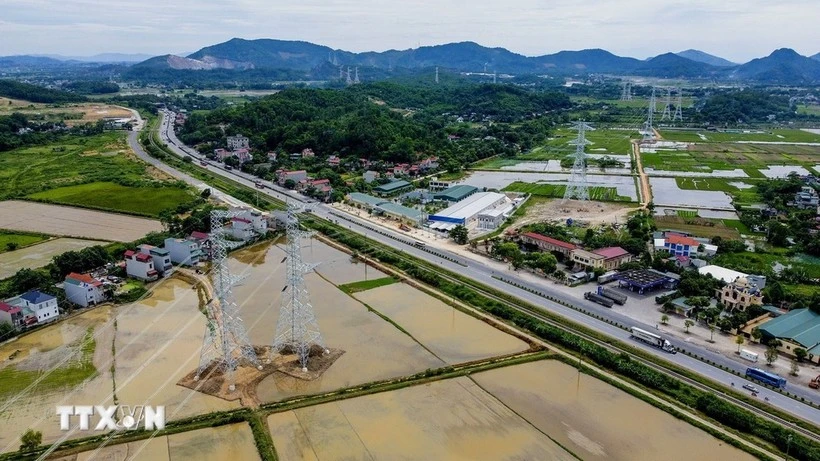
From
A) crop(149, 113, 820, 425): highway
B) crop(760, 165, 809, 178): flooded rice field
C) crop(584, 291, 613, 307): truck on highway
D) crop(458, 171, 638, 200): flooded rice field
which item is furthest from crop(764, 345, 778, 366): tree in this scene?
crop(760, 165, 809, 178): flooded rice field

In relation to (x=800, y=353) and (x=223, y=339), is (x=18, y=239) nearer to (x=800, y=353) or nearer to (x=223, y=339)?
(x=223, y=339)

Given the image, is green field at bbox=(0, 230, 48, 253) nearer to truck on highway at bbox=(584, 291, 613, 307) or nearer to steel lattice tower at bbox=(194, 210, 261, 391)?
steel lattice tower at bbox=(194, 210, 261, 391)

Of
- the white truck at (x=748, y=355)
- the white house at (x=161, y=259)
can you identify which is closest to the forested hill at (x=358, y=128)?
the white house at (x=161, y=259)

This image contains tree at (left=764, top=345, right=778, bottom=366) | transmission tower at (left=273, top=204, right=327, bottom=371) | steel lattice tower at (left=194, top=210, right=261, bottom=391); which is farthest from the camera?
tree at (left=764, top=345, right=778, bottom=366)

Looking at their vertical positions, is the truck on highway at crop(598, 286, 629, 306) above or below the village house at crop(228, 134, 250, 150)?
below

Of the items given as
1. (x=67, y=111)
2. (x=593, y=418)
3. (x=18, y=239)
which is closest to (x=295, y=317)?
(x=593, y=418)

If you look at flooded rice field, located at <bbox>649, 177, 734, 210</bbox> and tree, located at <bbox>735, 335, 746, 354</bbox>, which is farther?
flooded rice field, located at <bbox>649, 177, 734, 210</bbox>
